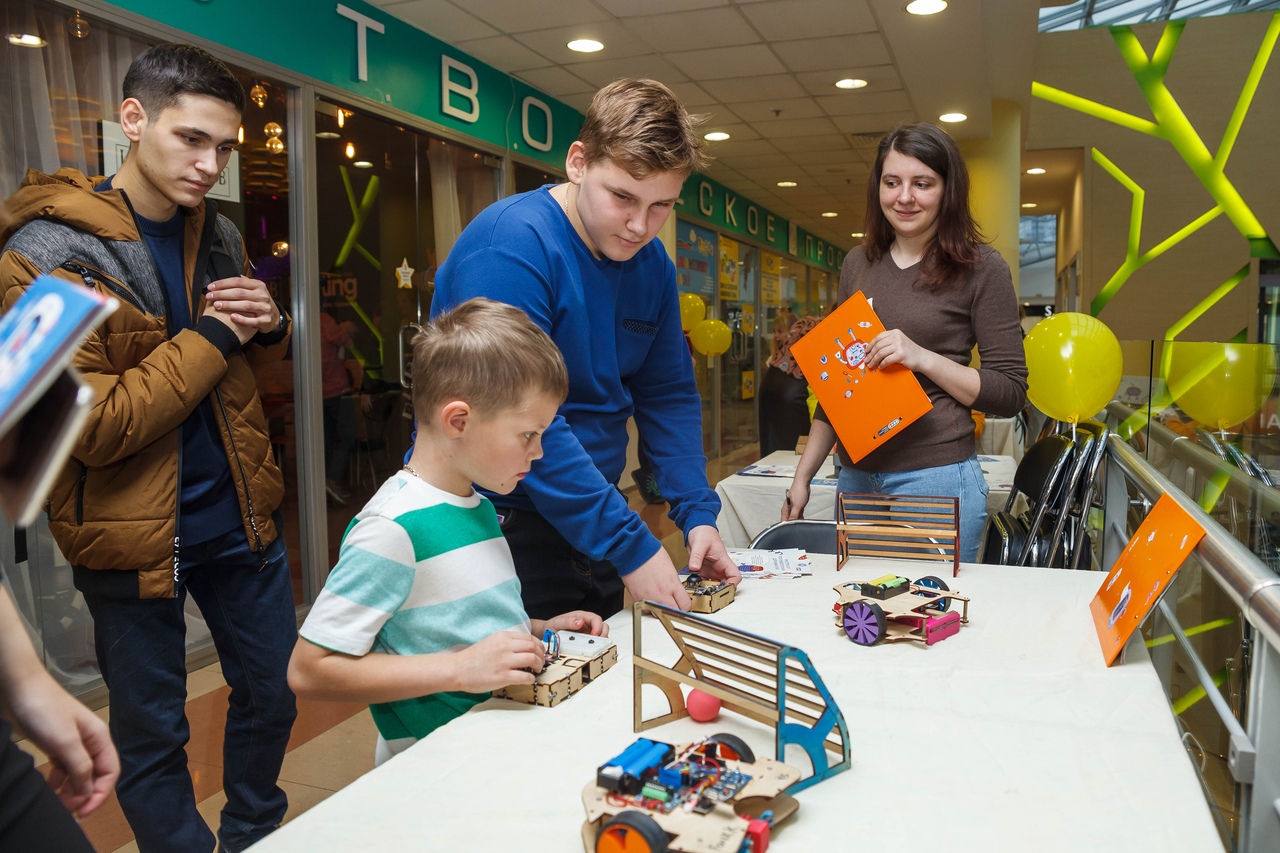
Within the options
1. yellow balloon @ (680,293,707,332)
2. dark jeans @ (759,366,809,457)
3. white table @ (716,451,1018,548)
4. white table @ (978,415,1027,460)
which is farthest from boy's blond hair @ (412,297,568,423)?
yellow balloon @ (680,293,707,332)

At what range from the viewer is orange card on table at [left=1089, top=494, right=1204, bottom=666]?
3.73 ft

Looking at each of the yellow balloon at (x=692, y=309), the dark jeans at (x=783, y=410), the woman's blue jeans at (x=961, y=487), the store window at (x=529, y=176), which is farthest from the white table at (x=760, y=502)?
the yellow balloon at (x=692, y=309)

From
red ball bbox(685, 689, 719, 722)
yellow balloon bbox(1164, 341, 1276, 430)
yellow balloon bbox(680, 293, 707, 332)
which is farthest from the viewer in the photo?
yellow balloon bbox(680, 293, 707, 332)

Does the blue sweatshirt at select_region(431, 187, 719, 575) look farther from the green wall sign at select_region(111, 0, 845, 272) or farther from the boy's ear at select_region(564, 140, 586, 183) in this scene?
the green wall sign at select_region(111, 0, 845, 272)

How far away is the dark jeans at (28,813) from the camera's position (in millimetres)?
672

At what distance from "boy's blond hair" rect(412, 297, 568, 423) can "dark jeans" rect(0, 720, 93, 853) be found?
21.6 inches

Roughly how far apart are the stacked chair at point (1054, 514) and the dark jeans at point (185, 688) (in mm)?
1729

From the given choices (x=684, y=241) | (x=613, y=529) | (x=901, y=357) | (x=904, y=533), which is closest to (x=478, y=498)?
(x=613, y=529)

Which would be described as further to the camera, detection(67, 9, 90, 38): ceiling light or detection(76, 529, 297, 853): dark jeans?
detection(67, 9, 90, 38): ceiling light

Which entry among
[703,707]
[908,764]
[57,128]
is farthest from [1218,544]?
[57,128]

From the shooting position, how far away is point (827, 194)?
10180 mm

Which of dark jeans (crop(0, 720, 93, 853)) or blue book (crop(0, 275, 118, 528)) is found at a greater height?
blue book (crop(0, 275, 118, 528))

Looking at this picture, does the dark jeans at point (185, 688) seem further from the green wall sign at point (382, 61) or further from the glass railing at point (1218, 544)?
the green wall sign at point (382, 61)

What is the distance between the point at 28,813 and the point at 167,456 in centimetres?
109
